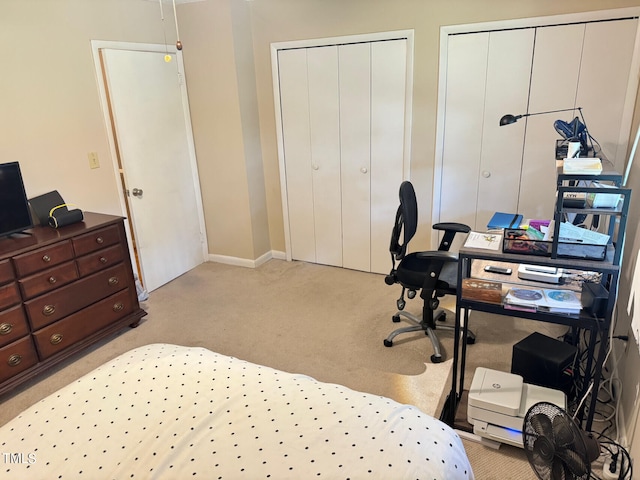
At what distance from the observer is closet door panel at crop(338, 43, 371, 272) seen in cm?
351

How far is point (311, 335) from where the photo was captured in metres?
3.03

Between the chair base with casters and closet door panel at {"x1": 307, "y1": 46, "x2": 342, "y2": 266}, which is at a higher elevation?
closet door panel at {"x1": 307, "y1": 46, "x2": 342, "y2": 266}

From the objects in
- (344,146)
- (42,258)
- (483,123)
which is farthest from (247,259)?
(483,123)

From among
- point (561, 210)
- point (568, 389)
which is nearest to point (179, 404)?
point (561, 210)

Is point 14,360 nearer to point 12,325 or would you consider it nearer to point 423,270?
point 12,325

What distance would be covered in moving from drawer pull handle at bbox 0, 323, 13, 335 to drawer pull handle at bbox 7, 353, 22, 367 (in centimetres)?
14

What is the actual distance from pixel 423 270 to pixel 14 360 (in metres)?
2.41

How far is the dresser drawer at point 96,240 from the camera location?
9.02 ft

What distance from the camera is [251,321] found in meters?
3.25

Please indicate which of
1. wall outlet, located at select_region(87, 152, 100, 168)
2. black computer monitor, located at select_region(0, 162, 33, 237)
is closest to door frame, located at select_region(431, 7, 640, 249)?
wall outlet, located at select_region(87, 152, 100, 168)

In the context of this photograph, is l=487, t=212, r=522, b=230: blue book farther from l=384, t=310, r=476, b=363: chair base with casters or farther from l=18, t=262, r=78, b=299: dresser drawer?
l=18, t=262, r=78, b=299: dresser drawer

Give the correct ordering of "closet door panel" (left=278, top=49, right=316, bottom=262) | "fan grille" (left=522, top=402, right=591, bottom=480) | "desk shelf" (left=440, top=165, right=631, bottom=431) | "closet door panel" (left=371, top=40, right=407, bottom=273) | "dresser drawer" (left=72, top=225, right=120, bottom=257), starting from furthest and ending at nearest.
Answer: "closet door panel" (left=278, top=49, right=316, bottom=262)
"closet door panel" (left=371, top=40, right=407, bottom=273)
"dresser drawer" (left=72, top=225, right=120, bottom=257)
"desk shelf" (left=440, top=165, right=631, bottom=431)
"fan grille" (left=522, top=402, right=591, bottom=480)

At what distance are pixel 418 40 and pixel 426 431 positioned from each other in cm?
285

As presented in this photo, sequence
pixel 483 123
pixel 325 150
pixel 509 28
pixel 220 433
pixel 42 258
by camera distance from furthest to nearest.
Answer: pixel 325 150 → pixel 483 123 → pixel 509 28 → pixel 42 258 → pixel 220 433
